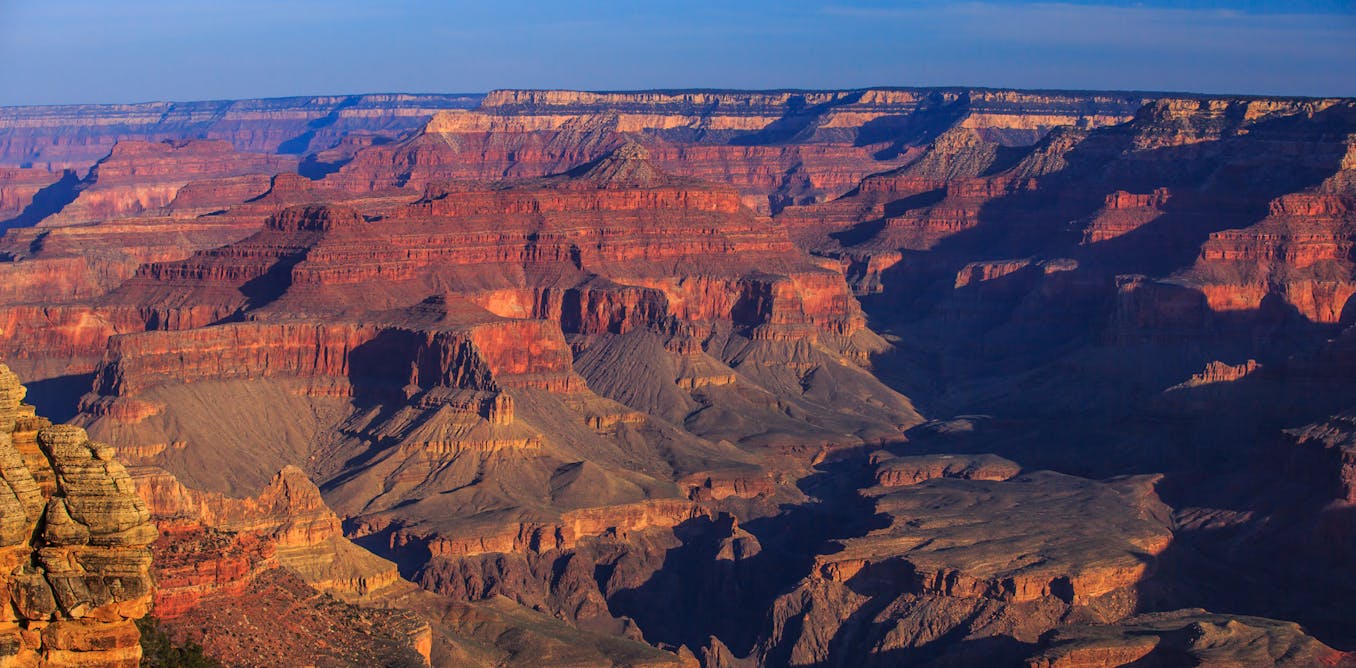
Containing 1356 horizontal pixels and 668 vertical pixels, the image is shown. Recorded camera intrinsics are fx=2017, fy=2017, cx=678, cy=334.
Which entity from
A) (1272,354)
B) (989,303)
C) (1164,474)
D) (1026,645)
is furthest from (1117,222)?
(1026,645)

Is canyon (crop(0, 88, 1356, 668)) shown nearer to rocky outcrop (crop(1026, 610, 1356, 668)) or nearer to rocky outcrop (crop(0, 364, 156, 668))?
rocky outcrop (crop(0, 364, 156, 668))

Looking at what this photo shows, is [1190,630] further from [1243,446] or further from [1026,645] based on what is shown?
[1243,446]

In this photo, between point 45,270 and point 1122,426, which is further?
point 45,270

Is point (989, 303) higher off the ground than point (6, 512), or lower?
lower

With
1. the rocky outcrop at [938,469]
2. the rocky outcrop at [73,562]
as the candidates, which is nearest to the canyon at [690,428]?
the rocky outcrop at [73,562]

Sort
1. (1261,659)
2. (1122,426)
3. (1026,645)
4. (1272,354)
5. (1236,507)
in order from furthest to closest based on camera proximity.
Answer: (1272,354)
(1122,426)
(1236,507)
(1026,645)
(1261,659)

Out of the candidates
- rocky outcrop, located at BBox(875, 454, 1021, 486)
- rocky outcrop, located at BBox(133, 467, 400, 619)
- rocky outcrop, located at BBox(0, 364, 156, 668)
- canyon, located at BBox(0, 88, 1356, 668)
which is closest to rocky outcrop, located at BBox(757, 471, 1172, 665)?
canyon, located at BBox(0, 88, 1356, 668)

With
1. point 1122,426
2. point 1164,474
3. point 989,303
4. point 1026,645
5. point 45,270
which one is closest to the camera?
point 1026,645
